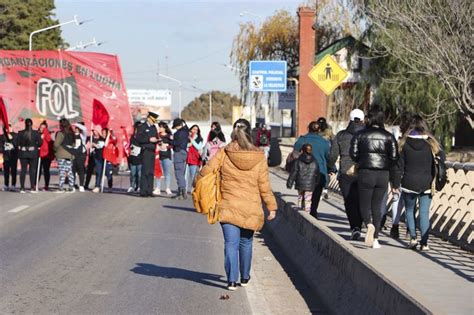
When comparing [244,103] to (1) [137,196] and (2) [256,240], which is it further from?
(2) [256,240]

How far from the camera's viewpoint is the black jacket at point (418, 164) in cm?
1234

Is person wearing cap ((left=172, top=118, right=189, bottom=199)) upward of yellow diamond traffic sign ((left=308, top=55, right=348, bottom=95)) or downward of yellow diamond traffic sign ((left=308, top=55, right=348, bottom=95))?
downward

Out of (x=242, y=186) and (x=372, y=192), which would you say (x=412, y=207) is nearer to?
(x=372, y=192)

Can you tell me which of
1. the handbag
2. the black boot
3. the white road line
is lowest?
the white road line

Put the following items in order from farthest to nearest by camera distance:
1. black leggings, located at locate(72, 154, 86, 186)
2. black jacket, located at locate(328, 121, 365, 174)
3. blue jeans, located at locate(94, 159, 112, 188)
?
blue jeans, located at locate(94, 159, 112, 188)
black leggings, located at locate(72, 154, 86, 186)
black jacket, located at locate(328, 121, 365, 174)

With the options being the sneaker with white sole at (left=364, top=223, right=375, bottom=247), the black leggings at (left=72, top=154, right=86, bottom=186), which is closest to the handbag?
the sneaker with white sole at (left=364, top=223, right=375, bottom=247)

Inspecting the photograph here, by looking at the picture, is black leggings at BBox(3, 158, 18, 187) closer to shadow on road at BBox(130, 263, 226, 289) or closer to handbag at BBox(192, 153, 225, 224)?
shadow on road at BBox(130, 263, 226, 289)

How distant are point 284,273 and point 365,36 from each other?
3533 centimetres

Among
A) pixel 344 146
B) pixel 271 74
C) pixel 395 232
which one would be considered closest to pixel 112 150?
pixel 344 146

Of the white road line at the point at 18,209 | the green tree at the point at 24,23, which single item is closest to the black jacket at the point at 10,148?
the white road line at the point at 18,209

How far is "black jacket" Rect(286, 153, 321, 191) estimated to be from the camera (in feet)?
52.4

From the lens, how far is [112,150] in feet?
86.0

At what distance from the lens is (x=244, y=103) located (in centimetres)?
6638

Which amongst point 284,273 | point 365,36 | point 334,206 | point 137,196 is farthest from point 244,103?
point 284,273
